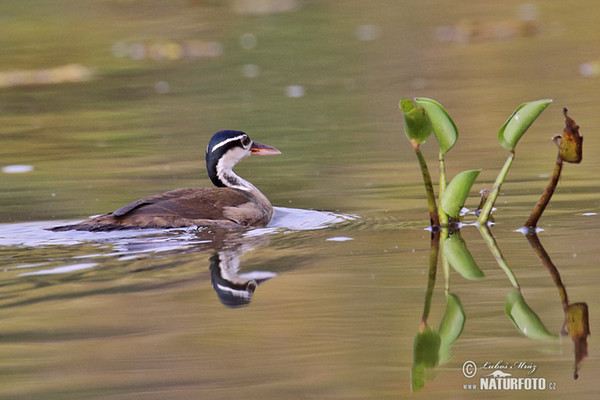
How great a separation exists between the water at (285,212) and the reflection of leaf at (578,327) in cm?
4

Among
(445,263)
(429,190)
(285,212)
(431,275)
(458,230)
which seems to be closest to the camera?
(431,275)

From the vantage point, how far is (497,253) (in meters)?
8.23

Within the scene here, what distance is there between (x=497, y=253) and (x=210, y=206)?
2.69m

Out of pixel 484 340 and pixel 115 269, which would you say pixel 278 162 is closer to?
pixel 115 269

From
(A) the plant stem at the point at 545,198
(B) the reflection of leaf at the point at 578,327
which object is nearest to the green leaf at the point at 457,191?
(A) the plant stem at the point at 545,198

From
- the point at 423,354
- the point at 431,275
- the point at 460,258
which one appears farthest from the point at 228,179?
the point at 423,354

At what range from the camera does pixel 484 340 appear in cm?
618

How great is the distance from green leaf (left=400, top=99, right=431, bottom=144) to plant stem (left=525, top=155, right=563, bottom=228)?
0.92 m

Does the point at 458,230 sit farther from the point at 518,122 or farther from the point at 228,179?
the point at 228,179

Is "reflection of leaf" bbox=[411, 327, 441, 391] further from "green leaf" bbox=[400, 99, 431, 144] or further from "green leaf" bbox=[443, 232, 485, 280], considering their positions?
"green leaf" bbox=[400, 99, 431, 144]

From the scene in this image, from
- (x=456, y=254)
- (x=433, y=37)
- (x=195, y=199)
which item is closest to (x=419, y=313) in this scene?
(x=456, y=254)

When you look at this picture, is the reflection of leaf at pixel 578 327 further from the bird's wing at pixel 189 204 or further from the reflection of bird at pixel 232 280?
the bird's wing at pixel 189 204

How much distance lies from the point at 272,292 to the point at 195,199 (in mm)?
2698

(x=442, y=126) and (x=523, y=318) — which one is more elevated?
(x=442, y=126)
